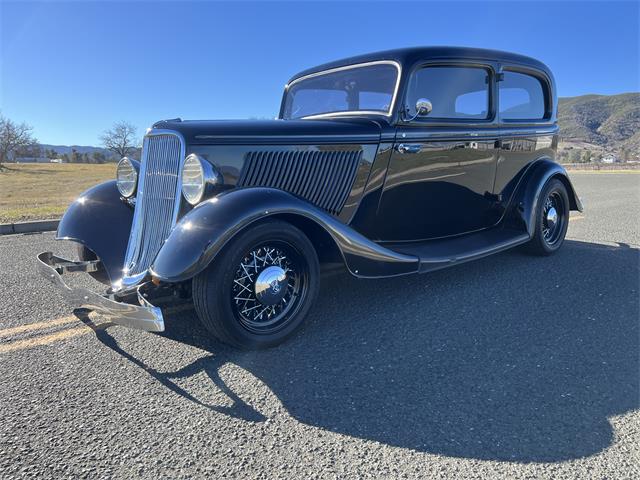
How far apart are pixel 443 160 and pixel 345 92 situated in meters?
1.08

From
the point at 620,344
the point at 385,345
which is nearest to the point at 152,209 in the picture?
the point at 385,345

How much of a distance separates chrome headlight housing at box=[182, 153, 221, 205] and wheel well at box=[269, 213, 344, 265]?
19.1 inches

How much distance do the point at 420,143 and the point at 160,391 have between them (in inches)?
105

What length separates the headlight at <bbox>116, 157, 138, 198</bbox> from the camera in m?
3.51

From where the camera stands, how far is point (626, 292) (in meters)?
3.57

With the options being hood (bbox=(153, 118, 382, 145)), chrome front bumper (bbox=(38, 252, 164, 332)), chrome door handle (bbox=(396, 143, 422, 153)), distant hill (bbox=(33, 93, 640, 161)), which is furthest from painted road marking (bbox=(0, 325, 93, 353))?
distant hill (bbox=(33, 93, 640, 161))

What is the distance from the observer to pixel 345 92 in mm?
3924

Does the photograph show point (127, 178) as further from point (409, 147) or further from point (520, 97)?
point (520, 97)

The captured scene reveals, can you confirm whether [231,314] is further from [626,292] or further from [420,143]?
[626,292]

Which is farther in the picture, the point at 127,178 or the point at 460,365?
the point at 127,178

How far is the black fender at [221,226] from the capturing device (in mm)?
2344

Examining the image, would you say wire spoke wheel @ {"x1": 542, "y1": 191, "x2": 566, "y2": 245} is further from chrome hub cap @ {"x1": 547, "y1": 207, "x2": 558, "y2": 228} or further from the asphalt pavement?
the asphalt pavement

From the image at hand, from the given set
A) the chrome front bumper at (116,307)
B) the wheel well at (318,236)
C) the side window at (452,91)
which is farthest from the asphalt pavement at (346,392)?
the side window at (452,91)

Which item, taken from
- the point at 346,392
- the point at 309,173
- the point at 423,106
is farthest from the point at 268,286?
the point at 423,106
